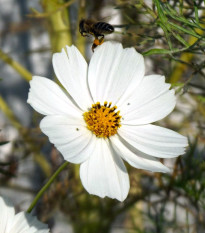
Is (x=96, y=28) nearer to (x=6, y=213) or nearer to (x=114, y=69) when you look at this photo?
(x=114, y=69)

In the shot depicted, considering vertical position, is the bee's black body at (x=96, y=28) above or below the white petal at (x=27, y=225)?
above

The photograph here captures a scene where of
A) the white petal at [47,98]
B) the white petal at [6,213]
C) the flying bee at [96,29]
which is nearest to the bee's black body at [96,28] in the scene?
the flying bee at [96,29]

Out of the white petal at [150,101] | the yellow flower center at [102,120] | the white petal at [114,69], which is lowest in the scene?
the yellow flower center at [102,120]

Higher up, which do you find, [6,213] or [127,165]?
[6,213]

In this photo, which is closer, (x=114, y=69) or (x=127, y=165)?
(x=114, y=69)

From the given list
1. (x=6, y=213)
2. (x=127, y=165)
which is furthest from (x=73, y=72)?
(x=127, y=165)

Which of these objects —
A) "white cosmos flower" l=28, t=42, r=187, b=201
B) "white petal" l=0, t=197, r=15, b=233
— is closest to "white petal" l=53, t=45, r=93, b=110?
"white cosmos flower" l=28, t=42, r=187, b=201

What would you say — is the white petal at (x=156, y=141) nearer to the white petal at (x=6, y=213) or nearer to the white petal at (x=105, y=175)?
the white petal at (x=105, y=175)

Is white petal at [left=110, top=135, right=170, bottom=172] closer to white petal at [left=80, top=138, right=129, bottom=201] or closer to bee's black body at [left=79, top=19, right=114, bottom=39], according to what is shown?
white petal at [left=80, top=138, right=129, bottom=201]
